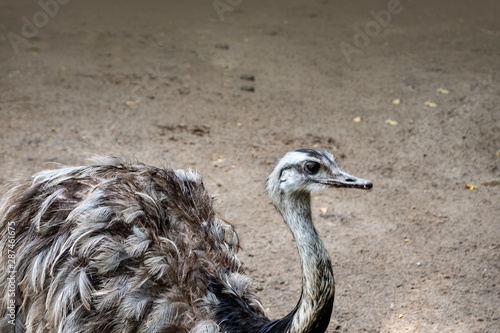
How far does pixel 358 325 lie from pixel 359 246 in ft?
2.84

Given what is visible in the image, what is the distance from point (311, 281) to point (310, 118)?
4089mm

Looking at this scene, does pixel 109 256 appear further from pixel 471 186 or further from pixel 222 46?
pixel 222 46

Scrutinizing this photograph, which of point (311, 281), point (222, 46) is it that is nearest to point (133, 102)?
point (222, 46)

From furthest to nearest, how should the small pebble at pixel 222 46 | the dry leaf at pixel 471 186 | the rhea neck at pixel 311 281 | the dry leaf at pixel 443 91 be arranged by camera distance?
the small pebble at pixel 222 46 < the dry leaf at pixel 443 91 < the dry leaf at pixel 471 186 < the rhea neck at pixel 311 281

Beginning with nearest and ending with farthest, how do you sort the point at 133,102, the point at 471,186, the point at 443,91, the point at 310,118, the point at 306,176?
the point at 306,176
the point at 471,186
the point at 310,118
the point at 133,102
the point at 443,91

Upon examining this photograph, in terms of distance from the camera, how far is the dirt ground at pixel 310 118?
13.8ft

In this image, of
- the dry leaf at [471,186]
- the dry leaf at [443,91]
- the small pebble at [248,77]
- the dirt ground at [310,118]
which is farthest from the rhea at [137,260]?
the dry leaf at [443,91]

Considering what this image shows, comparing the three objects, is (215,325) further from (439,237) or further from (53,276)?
(439,237)

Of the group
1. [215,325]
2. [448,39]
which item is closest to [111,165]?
[215,325]

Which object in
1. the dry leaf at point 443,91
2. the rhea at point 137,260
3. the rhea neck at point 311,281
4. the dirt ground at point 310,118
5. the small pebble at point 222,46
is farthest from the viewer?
the small pebble at point 222,46

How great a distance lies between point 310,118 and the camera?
6.51 metres

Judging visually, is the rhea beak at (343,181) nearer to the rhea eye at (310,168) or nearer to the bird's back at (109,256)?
the rhea eye at (310,168)

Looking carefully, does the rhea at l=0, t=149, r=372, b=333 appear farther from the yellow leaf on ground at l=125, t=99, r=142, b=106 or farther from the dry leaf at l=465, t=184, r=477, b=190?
the yellow leaf on ground at l=125, t=99, r=142, b=106

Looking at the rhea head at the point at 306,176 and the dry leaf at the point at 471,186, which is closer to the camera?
the rhea head at the point at 306,176
